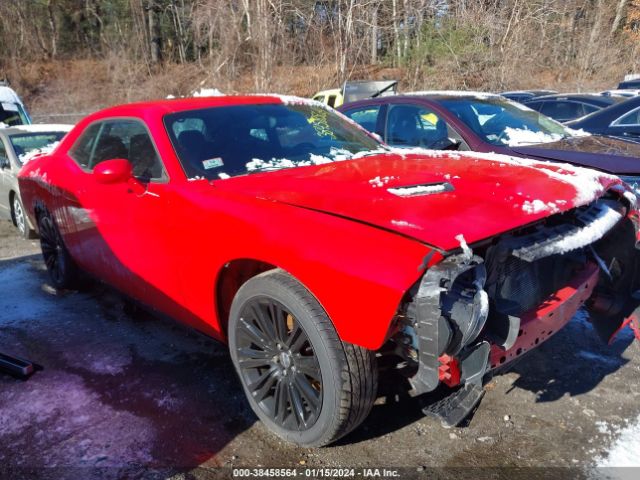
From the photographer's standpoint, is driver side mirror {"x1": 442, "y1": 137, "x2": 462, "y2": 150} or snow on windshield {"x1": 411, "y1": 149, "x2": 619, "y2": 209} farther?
driver side mirror {"x1": 442, "y1": 137, "x2": 462, "y2": 150}

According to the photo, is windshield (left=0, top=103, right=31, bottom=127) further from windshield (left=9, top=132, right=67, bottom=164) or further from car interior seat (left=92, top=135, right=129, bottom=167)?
car interior seat (left=92, top=135, right=129, bottom=167)

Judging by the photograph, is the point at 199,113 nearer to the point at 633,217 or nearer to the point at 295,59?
the point at 633,217

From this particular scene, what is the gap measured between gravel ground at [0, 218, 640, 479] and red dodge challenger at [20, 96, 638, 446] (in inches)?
10.1

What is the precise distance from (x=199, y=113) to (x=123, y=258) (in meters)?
1.07

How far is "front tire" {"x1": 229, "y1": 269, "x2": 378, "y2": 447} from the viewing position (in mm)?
2213

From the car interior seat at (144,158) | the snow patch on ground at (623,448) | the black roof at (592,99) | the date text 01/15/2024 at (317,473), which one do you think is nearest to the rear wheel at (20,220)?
the car interior seat at (144,158)

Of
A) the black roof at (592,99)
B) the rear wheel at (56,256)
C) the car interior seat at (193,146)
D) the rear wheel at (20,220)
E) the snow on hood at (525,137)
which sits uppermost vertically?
the car interior seat at (193,146)

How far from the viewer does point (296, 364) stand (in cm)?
244

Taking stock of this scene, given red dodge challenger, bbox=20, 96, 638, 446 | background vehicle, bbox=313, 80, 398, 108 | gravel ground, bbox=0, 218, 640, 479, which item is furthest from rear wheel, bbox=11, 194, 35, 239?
background vehicle, bbox=313, 80, 398, 108

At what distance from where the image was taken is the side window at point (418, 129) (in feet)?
16.7

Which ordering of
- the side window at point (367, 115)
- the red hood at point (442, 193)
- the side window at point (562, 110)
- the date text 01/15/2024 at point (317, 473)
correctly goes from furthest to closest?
the side window at point (562, 110) → the side window at point (367, 115) → the date text 01/15/2024 at point (317, 473) → the red hood at point (442, 193)

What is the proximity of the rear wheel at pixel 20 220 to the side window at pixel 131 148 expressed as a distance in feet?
11.1

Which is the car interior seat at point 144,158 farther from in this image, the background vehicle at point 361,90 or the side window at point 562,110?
the background vehicle at point 361,90

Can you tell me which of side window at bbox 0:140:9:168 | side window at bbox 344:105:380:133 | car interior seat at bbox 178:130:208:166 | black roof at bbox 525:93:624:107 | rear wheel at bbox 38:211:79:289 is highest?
car interior seat at bbox 178:130:208:166
